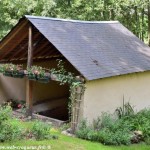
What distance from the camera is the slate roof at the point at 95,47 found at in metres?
10.2

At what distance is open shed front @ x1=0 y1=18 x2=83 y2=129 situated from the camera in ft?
36.5

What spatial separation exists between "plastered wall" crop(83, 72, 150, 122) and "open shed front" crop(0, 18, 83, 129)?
4.69 feet

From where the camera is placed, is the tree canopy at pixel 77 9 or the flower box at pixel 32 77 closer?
the flower box at pixel 32 77

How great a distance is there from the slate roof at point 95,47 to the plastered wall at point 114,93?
375 millimetres

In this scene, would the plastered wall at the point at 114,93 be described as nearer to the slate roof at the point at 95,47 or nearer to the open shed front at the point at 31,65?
the slate roof at the point at 95,47

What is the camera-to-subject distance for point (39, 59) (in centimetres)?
1374

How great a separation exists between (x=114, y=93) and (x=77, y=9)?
12.7 metres

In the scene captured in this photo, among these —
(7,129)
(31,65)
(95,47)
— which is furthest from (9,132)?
(95,47)

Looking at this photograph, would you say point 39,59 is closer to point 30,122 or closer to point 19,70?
point 19,70

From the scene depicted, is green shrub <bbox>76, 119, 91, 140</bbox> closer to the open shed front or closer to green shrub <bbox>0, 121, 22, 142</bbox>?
the open shed front

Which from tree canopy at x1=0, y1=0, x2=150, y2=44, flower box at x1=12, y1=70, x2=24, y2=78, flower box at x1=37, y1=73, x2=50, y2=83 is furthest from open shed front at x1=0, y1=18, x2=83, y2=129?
tree canopy at x1=0, y1=0, x2=150, y2=44

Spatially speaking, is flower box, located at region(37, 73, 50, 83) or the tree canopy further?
the tree canopy

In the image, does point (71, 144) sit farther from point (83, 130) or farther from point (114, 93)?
point (114, 93)

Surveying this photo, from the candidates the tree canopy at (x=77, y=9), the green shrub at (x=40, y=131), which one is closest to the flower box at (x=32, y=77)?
the green shrub at (x=40, y=131)
